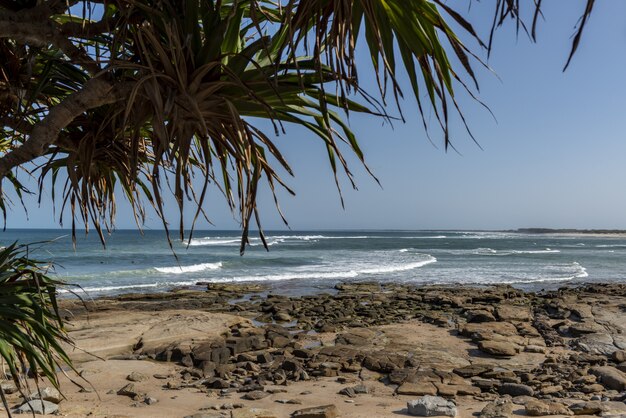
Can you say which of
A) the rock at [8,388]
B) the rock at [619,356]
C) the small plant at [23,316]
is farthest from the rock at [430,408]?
the rock at [8,388]

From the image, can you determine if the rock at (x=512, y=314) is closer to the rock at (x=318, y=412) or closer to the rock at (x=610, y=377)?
the rock at (x=610, y=377)

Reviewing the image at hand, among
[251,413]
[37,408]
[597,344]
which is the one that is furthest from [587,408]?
[37,408]

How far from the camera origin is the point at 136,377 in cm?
648

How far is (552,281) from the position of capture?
798 inches

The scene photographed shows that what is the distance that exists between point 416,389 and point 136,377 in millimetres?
3151

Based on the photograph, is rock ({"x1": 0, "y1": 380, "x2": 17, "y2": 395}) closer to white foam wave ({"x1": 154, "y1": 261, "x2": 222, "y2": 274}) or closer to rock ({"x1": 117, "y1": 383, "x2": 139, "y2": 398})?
rock ({"x1": 117, "y1": 383, "x2": 139, "y2": 398})

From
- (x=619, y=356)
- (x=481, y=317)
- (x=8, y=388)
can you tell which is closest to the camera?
(x=8, y=388)

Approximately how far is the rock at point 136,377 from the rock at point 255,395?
1.39 metres

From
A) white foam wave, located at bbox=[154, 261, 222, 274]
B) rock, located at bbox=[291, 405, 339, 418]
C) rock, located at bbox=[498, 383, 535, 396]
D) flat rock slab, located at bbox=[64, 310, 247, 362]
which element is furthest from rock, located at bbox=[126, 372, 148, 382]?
white foam wave, located at bbox=[154, 261, 222, 274]

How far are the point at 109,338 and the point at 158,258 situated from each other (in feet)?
77.9

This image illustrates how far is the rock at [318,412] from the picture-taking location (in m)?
4.93

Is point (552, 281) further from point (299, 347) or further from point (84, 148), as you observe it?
point (84, 148)

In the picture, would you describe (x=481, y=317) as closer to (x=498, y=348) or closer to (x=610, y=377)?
(x=498, y=348)

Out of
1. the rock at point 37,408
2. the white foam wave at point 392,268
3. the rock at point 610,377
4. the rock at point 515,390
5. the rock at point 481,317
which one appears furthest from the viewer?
the white foam wave at point 392,268
